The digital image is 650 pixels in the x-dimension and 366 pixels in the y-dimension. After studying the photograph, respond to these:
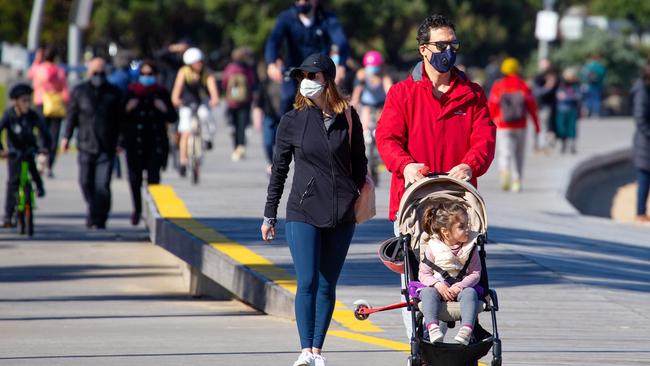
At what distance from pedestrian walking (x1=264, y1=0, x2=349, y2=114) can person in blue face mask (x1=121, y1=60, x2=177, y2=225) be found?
7.42ft

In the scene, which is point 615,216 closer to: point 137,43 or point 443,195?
point 443,195

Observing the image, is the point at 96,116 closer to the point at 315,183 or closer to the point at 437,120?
the point at 315,183

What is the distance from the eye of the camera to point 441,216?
8242 millimetres

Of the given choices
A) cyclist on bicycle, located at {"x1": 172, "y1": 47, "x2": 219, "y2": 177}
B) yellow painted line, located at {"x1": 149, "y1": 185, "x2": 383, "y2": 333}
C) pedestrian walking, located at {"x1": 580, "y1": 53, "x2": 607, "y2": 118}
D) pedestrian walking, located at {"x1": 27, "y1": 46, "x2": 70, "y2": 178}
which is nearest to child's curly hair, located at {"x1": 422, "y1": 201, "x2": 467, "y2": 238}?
yellow painted line, located at {"x1": 149, "y1": 185, "x2": 383, "y2": 333}

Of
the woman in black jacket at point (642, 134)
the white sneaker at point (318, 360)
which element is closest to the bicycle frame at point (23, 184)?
the woman in black jacket at point (642, 134)

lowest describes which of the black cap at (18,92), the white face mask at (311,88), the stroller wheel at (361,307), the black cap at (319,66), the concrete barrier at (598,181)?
the concrete barrier at (598,181)

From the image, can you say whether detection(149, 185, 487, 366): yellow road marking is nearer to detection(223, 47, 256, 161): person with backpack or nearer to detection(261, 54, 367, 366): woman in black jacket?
detection(261, 54, 367, 366): woman in black jacket

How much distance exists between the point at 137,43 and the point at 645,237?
46428mm

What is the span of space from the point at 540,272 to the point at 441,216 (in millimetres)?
4159

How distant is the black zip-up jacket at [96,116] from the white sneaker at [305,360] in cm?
1055

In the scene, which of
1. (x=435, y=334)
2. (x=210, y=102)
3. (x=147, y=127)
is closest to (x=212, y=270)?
(x=435, y=334)

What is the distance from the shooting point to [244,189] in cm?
1998

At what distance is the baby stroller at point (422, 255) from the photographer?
26.2ft

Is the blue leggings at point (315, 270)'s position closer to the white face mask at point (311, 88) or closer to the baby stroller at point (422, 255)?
the baby stroller at point (422, 255)
